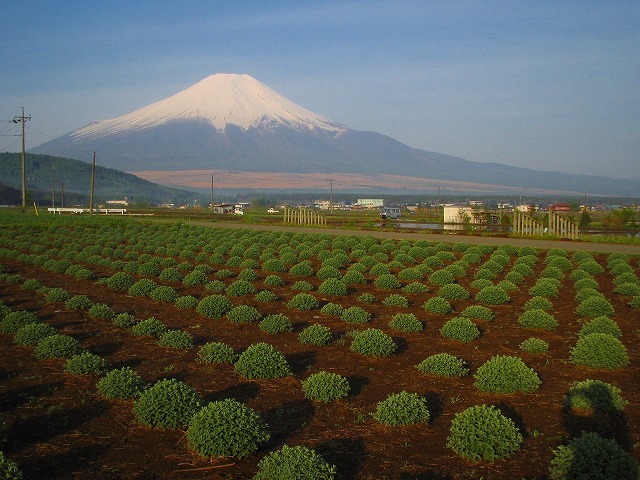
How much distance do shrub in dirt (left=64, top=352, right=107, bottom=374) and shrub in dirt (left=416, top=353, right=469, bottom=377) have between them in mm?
4525

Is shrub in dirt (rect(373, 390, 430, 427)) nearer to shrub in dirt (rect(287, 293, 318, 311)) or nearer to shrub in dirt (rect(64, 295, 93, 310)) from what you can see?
shrub in dirt (rect(287, 293, 318, 311))

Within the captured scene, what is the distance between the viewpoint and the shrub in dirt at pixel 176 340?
1005cm

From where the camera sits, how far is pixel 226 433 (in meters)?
6.07

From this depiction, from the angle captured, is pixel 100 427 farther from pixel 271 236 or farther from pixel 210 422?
pixel 271 236

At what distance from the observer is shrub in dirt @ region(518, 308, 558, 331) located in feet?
38.6

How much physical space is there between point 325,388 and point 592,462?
319 centimetres

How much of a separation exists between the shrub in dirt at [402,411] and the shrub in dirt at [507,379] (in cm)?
140

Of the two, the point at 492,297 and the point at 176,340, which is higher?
the point at 492,297

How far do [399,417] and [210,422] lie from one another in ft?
6.91

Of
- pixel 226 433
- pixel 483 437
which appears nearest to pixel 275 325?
pixel 226 433

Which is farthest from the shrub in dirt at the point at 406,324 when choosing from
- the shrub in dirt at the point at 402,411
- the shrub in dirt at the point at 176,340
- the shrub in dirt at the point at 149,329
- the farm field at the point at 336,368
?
the shrub in dirt at the point at 402,411

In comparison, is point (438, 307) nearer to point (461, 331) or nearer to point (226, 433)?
point (461, 331)

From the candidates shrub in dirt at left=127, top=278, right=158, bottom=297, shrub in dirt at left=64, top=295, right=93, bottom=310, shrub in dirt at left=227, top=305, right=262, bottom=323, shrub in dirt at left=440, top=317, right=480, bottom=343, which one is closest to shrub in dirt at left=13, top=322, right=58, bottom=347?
shrub in dirt at left=64, top=295, right=93, bottom=310

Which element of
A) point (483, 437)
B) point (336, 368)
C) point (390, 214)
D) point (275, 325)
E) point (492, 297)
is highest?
point (390, 214)
